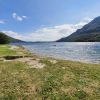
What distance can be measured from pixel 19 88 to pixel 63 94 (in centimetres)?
411

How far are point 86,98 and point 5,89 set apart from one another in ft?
23.0

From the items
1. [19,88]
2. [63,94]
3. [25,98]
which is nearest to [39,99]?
[25,98]

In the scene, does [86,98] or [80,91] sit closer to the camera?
[86,98]

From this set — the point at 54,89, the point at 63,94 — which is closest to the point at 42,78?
the point at 54,89

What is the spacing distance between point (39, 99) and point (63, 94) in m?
2.10

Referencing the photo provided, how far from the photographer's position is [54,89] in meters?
17.0

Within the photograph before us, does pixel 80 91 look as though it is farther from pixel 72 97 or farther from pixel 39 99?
pixel 39 99

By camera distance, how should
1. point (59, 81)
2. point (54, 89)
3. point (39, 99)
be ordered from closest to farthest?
point (39, 99)
point (54, 89)
point (59, 81)

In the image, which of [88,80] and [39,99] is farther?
[88,80]

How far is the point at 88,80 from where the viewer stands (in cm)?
1992

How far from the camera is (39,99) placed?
14812 millimetres

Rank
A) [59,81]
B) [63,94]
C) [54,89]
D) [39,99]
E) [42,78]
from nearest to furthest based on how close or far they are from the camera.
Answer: [39,99]
[63,94]
[54,89]
[59,81]
[42,78]

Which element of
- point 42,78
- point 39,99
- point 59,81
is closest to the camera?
point 39,99

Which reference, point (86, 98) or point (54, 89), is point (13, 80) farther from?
point (86, 98)
